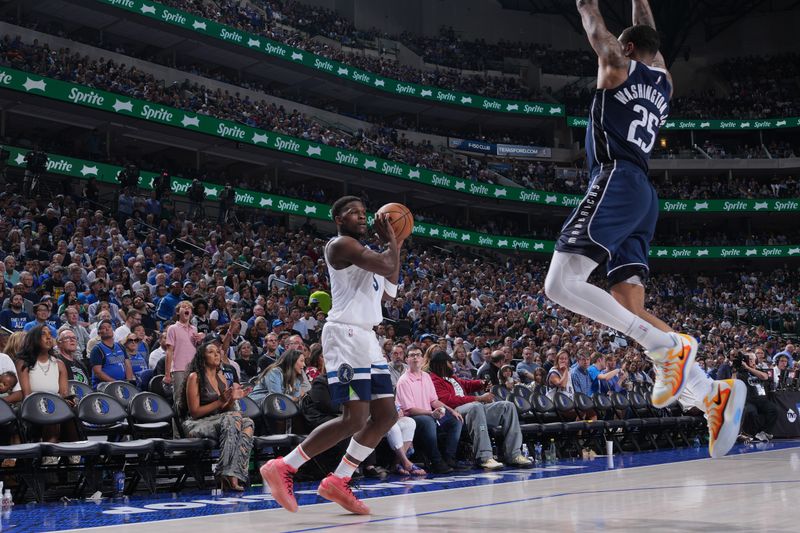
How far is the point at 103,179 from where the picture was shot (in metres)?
25.6

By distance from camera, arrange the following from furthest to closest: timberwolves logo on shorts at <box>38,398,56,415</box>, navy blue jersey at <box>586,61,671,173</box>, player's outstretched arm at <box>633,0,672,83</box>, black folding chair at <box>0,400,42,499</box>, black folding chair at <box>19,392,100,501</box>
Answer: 1. timberwolves logo on shorts at <box>38,398,56,415</box>
2. black folding chair at <box>19,392,100,501</box>
3. black folding chair at <box>0,400,42,499</box>
4. player's outstretched arm at <box>633,0,672,83</box>
5. navy blue jersey at <box>586,61,671,173</box>

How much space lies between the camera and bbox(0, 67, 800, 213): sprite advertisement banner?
82.0 ft

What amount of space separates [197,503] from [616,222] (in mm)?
4237

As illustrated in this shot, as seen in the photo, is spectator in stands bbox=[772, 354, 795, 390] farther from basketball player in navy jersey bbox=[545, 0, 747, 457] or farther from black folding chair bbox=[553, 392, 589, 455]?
basketball player in navy jersey bbox=[545, 0, 747, 457]

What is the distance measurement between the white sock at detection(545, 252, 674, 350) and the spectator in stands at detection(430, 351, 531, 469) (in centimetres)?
550

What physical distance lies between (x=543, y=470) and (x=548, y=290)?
214 inches

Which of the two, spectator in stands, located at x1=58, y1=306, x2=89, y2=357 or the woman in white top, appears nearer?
the woman in white top

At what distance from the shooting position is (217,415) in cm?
822

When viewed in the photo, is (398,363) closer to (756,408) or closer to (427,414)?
(427,414)

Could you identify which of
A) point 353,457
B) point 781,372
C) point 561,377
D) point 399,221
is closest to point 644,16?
point 399,221

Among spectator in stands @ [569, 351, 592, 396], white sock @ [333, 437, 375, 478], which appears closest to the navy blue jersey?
white sock @ [333, 437, 375, 478]

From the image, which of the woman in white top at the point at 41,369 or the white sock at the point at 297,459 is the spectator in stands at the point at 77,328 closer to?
the woman in white top at the point at 41,369

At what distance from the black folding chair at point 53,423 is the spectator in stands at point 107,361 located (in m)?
1.99

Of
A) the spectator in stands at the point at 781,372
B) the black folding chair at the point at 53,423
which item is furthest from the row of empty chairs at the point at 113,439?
the spectator in stands at the point at 781,372
